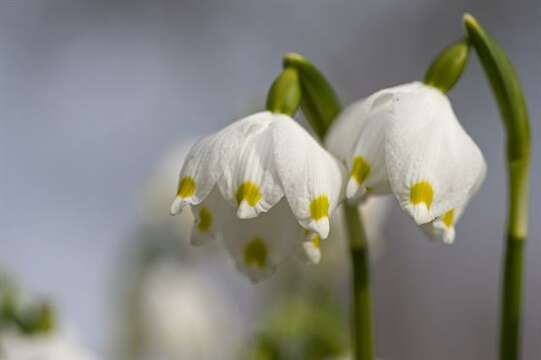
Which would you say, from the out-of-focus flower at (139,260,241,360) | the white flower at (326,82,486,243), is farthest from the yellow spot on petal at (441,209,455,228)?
the out-of-focus flower at (139,260,241,360)

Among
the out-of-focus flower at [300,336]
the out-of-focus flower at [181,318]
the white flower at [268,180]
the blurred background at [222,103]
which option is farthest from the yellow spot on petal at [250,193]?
the blurred background at [222,103]

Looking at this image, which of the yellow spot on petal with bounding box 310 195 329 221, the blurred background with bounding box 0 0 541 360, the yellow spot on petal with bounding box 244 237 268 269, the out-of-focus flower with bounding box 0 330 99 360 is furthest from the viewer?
the blurred background with bounding box 0 0 541 360

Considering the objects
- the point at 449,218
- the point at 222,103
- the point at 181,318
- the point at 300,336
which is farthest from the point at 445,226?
the point at 222,103

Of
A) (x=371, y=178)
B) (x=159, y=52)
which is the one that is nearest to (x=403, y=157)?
(x=371, y=178)

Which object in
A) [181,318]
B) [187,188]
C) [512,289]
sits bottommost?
[181,318]

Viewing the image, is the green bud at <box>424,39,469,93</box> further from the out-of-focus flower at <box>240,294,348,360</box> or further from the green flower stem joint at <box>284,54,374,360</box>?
the out-of-focus flower at <box>240,294,348,360</box>

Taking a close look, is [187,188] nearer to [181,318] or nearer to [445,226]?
[445,226]
